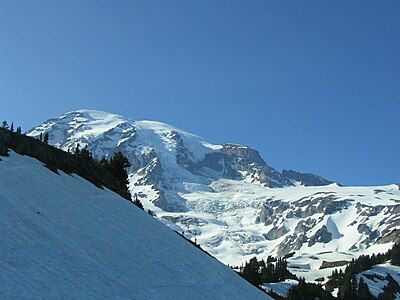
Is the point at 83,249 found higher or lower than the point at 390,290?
lower

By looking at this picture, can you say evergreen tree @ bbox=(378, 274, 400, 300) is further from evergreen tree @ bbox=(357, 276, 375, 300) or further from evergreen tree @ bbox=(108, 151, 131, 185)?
evergreen tree @ bbox=(108, 151, 131, 185)

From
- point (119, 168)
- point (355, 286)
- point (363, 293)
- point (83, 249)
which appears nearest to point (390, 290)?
point (355, 286)

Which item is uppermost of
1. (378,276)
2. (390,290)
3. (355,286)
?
(378,276)

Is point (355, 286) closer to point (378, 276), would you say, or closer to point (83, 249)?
point (378, 276)

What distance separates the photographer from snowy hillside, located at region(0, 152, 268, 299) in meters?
20.0

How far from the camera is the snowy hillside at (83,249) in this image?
20.0m

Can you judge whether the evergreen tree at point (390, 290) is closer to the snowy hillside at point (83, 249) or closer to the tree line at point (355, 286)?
the tree line at point (355, 286)

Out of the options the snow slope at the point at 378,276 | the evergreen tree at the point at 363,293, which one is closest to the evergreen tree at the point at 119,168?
the evergreen tree at the point at 363,293

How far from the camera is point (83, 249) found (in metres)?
25.7

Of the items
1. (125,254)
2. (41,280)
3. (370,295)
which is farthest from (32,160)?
(370,295)

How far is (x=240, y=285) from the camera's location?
131ft

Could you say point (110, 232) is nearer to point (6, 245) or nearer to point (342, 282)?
point (6, 245)

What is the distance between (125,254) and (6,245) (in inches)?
331

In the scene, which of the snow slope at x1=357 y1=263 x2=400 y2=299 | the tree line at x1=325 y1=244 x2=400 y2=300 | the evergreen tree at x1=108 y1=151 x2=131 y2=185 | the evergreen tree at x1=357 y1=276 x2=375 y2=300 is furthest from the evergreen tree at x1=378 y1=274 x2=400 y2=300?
the evergreen tree at x1=108 y1=151 x2=131 y2=185
